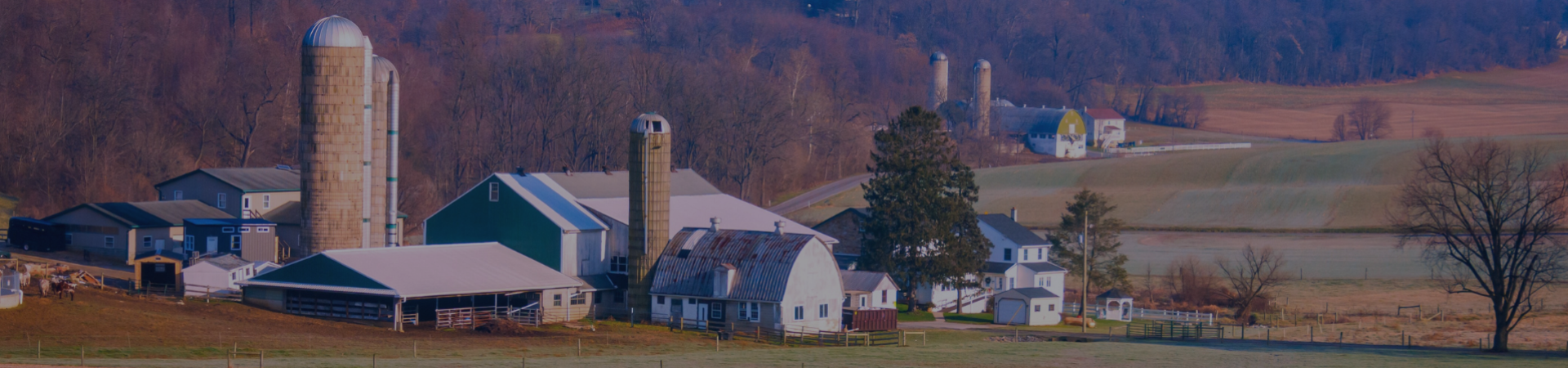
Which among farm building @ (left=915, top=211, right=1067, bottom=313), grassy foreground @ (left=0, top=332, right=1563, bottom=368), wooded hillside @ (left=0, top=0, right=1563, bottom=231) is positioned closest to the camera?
grassy foreground @ (left=0, top=332, right=1563, bottom=368)

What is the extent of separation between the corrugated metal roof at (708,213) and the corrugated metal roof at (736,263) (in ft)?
13.6

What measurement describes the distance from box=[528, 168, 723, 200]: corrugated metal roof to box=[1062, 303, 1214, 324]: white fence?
17526 millimetres

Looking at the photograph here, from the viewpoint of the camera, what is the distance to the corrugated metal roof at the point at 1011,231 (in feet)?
245

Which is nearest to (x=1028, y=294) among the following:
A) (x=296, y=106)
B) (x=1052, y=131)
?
(x=296, y=106)

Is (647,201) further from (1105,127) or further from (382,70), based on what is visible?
(1105,127)

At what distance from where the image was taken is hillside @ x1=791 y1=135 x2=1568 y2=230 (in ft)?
345

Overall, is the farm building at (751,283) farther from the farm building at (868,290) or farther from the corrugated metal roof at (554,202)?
the farm building at (868,290)

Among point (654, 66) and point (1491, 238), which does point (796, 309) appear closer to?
point (1491, 238)

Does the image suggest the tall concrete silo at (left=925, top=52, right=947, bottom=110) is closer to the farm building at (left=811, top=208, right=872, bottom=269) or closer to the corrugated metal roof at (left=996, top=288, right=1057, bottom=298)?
the farm building at (left=811, top=208, right=872, bottom=269)

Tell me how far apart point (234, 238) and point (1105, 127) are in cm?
11769

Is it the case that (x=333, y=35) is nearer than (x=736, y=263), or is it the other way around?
(x=736, y=263)

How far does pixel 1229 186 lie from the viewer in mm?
120125

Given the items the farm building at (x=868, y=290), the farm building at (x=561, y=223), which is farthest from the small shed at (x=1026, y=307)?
the farm building at (x=561, y=223)

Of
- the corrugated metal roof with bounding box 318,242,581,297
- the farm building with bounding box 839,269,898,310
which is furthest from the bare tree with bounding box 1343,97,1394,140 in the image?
the corrugated metal roof with bounding box 318,242,581,297
